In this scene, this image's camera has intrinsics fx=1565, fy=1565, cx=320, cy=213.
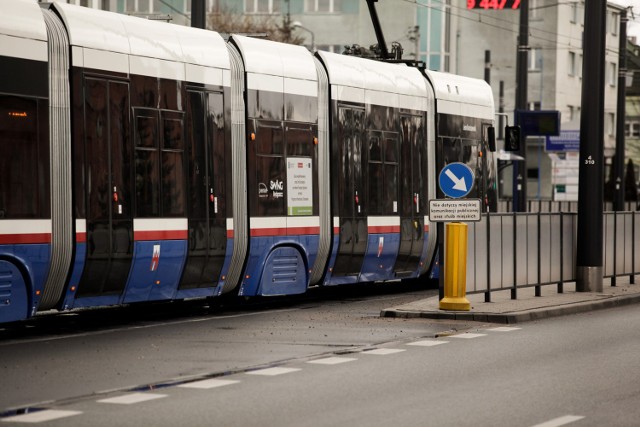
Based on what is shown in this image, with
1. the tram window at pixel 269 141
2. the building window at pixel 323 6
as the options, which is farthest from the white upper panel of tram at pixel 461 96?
the building window at pixel 323 6

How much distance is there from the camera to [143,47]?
59.2ft

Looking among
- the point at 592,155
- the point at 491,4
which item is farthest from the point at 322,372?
the point at 491,4

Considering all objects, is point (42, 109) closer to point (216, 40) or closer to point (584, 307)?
point (216, 40)

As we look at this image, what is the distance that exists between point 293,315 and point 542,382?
24.7 feet

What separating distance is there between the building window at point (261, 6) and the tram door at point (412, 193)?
59.9 m

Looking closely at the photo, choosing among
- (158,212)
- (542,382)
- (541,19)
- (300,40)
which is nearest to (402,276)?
(158,212)

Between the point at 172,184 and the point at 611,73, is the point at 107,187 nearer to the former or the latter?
the point at 172,184

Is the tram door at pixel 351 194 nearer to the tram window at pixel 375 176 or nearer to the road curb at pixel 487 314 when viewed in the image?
the tram window at pixel 375 176

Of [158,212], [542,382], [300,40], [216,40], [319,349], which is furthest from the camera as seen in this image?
[300,40]

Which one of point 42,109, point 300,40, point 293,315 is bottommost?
point 293,315

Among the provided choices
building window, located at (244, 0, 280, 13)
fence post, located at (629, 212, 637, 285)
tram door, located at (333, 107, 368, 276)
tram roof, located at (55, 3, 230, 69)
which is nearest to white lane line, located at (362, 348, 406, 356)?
tram roof, located at (55, 3, 230, 69)

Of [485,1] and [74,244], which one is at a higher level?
[485,1]

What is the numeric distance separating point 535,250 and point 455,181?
2.99m

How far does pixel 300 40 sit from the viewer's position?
7256 centimetres
